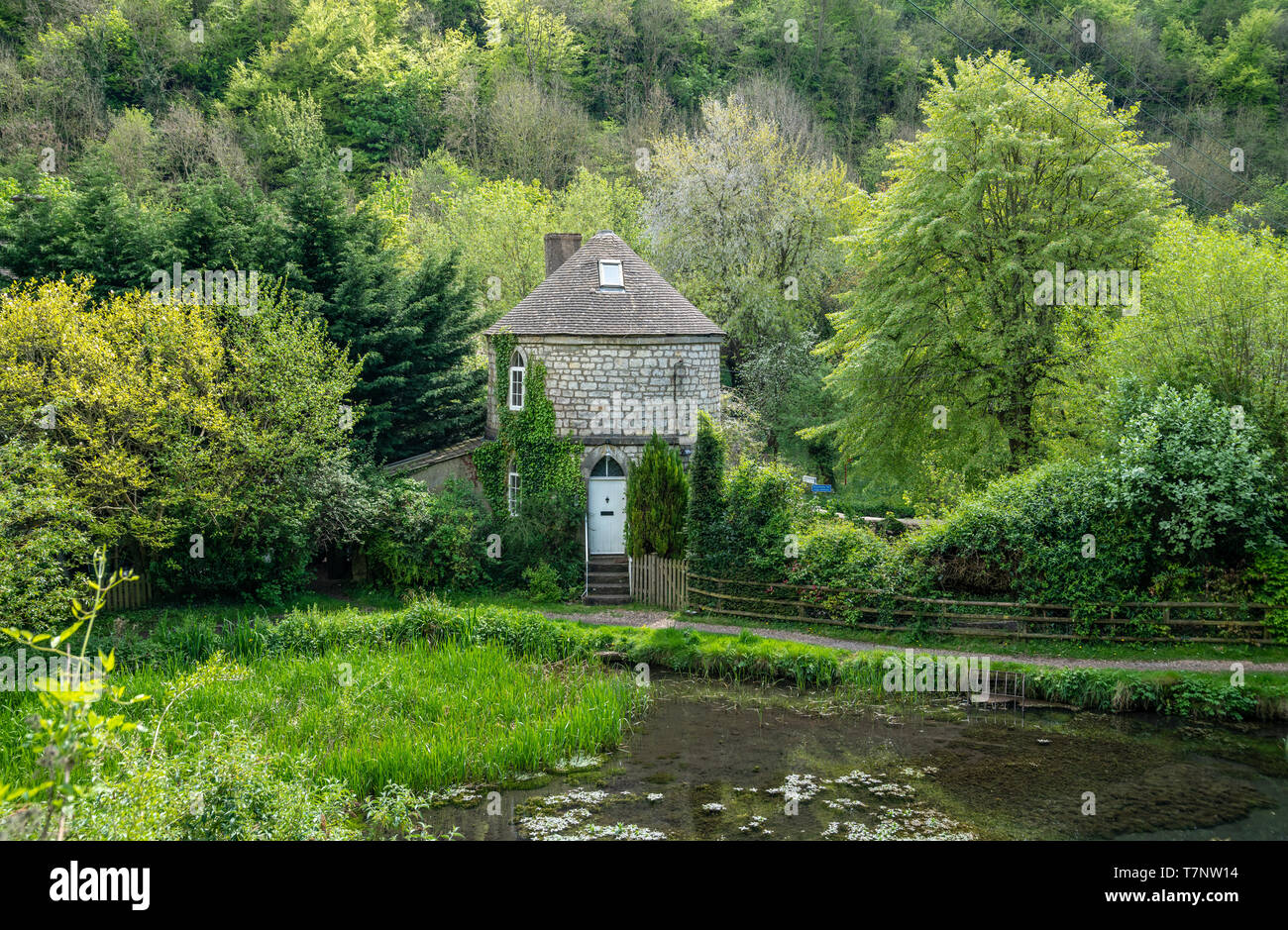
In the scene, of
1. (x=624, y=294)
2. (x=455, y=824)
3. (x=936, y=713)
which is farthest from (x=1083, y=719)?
(x=624, y=294)

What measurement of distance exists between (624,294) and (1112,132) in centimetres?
1274

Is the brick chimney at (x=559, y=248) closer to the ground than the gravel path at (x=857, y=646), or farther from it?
farther from it

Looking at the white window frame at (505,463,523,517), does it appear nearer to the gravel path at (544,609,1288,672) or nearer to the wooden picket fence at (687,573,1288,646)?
the gravel path at (544,609,1288,672)

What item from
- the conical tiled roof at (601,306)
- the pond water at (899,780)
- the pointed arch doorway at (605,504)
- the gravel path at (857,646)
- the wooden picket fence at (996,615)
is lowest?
the pond water at (899,780)

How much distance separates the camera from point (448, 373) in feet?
96.6

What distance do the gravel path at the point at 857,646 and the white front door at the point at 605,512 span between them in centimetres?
318

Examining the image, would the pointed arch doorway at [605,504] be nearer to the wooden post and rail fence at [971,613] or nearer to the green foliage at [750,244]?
the wooden post and rail fence at [971,613]

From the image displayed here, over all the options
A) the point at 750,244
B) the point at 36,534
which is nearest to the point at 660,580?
the point at 36,534

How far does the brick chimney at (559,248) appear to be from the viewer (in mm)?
28078

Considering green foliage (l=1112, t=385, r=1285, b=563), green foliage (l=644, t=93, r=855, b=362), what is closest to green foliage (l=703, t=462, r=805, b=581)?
green foliage (l=1112, t=385, r=1285, b=563)

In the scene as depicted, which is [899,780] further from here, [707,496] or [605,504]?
[605,504]

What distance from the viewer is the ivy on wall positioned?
24094 millimetres

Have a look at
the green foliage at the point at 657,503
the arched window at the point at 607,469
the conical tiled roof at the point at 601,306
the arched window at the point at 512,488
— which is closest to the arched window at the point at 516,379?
the conical tiled roof at the point at 601,306
